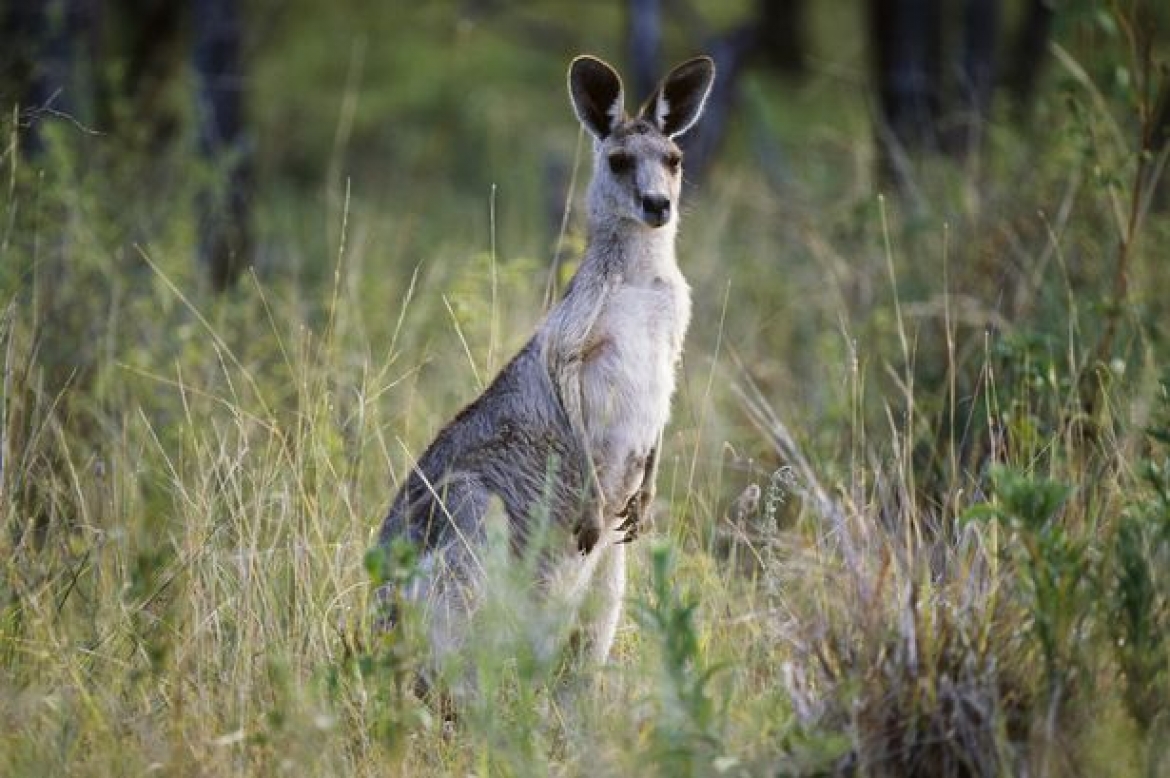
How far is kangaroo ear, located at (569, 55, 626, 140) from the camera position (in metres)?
5.05

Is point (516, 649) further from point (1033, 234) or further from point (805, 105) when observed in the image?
point (805, 105)

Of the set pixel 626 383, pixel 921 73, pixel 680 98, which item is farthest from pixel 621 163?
pixel 921 73

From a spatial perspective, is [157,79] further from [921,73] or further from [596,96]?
[596,96]

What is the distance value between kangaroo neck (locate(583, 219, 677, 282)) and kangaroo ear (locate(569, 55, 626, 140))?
0.39m

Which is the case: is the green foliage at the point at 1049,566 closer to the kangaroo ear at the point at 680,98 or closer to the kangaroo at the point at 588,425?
the kangaroo at the point at 588,425

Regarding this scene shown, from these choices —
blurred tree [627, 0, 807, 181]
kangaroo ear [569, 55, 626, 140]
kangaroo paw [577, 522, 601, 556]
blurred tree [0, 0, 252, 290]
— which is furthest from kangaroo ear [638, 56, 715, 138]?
blurred tree [627, 0, 807, 181]

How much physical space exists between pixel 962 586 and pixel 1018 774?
22.1 inches

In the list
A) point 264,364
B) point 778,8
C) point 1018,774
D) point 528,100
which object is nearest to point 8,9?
point 264,364

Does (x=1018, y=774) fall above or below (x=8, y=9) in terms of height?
below

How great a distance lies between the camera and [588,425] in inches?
188

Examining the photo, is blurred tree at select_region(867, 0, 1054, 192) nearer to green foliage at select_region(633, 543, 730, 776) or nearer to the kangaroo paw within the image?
the kangaroo paw

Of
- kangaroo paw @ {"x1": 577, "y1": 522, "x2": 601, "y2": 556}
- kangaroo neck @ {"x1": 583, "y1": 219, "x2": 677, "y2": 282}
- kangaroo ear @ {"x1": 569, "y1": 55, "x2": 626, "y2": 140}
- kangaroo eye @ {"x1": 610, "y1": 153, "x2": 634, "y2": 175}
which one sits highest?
kangaroo ear @ {"x1": 569, "y1": 55, "x2": 626, "y2": 140}

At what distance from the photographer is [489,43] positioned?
832 inches

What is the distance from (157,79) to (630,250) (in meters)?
8.65
